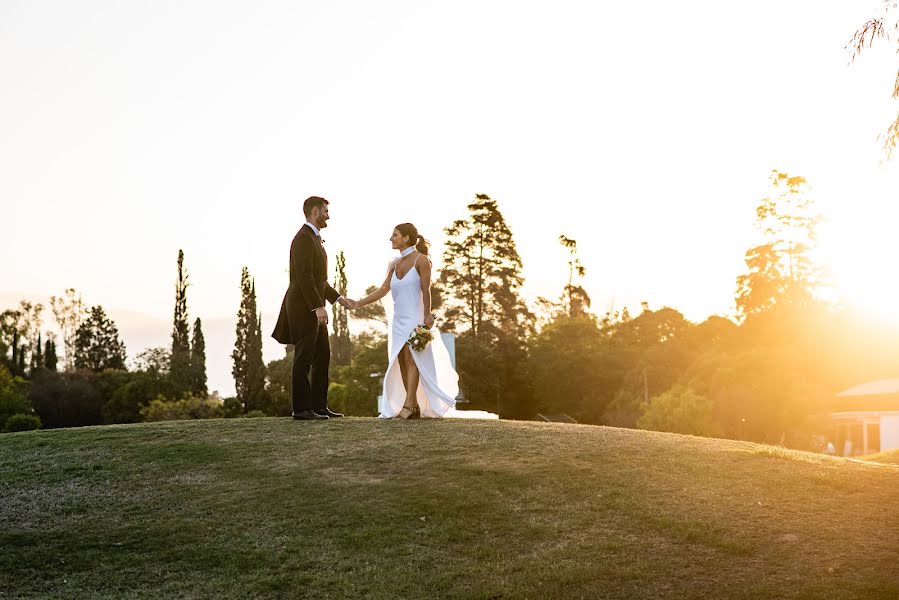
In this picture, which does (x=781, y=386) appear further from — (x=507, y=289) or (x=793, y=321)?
(x=507, y=289)

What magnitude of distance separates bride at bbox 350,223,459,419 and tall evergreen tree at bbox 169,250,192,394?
2235 inches

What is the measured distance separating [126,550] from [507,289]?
63.4m

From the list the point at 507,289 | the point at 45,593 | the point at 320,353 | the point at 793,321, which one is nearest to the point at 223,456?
the point at 320,353

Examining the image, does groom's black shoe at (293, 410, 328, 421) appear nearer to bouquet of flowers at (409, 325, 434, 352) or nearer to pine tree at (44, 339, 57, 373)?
bouquet of flowers at (409, 325, 434, 352)

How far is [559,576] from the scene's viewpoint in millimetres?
8234

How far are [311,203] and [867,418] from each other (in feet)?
161

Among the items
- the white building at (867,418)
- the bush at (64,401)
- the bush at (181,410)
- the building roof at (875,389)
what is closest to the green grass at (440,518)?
the white building at (867,418)

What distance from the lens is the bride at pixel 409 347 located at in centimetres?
1458

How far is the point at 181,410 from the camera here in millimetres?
58844

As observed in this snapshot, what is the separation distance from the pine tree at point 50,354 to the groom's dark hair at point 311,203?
79.7m

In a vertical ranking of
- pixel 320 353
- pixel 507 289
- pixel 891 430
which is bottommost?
pixel 891 430

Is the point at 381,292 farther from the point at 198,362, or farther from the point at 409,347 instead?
the point at 198,362

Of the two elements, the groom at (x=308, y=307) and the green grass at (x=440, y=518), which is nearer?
the green grass at (x=440, y=518)

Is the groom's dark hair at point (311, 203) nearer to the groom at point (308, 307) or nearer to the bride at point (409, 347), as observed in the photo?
the groom at point (308, 307)
